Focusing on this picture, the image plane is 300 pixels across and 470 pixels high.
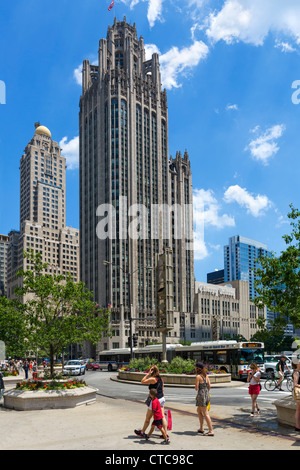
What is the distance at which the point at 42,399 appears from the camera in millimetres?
17672

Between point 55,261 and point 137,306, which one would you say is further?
point 55,261

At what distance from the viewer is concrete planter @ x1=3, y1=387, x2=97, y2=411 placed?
57.5 feet

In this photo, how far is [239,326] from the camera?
153000 mm

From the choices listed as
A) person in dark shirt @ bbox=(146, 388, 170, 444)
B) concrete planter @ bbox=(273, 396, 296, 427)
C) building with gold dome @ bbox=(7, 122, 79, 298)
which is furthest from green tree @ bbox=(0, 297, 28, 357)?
building with gold dome @ bbox=(7, 122, 79, 298)

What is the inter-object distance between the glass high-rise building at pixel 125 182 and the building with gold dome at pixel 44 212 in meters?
59.7

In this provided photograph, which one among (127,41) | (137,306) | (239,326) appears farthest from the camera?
(239,326)

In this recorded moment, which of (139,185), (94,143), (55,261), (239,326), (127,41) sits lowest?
(239,326)

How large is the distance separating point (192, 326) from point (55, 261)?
76278 millimetres

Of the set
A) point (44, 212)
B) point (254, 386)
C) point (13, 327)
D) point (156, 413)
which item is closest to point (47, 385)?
point (13, 327)

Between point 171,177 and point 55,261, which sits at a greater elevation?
point 171,177

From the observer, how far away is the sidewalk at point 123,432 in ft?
34.4

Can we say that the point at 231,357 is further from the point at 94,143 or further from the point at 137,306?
the point at 94,143

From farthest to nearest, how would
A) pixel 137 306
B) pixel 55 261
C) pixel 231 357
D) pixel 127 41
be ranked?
pixel 55 261, pixel 127 41, pixel 137 306, pixel 231 357

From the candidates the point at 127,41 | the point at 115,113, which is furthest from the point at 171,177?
the point at 127,41
